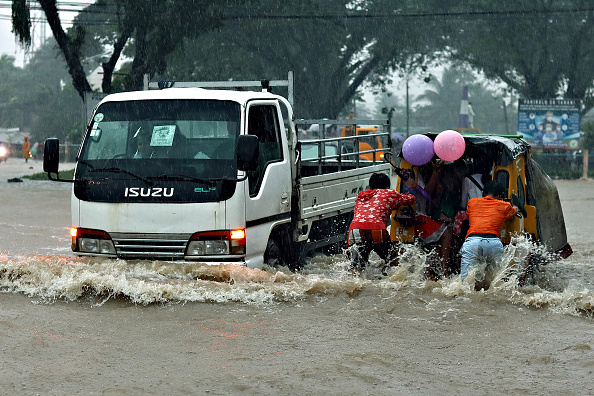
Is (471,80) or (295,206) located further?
(471,80)

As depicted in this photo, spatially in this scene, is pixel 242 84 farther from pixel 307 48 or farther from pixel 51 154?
pixel 307 48

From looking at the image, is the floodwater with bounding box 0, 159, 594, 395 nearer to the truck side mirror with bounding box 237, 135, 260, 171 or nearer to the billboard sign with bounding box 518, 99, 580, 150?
the truck side mirror with bounding box 237, 135, 260, 171

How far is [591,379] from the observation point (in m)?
5.79

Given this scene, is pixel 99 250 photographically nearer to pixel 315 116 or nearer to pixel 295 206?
pixel 295 206

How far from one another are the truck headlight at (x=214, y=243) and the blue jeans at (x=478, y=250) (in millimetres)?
2110

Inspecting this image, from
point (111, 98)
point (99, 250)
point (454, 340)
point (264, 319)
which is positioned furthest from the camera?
point (111, 98)

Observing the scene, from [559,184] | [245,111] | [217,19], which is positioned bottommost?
[559,184]

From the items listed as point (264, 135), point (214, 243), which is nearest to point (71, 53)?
point (264, 135)

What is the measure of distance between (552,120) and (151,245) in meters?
30.5

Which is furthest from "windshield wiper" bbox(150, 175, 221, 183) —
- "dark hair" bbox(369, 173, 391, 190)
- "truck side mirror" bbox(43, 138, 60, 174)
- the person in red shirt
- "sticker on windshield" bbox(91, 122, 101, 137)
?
"dark hair" bbox(369, 173, 391, 190)

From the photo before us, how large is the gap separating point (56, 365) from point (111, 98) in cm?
372

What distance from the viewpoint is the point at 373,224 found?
873 cm

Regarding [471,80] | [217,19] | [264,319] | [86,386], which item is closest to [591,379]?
[264,319]

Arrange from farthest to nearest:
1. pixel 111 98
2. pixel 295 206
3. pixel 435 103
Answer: pixel 435 103 < pixel 295 206 < pixel 111 98
